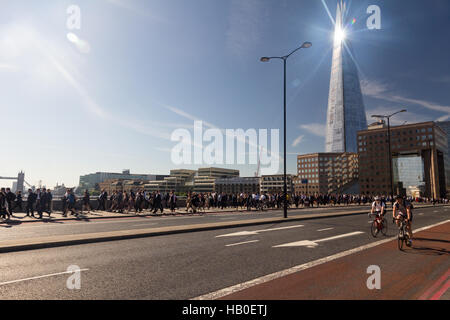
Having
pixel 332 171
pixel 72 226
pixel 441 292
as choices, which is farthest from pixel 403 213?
pixel 332 171

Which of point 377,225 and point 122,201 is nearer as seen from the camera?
point 377,225

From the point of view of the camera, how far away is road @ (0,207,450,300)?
465 centimetres

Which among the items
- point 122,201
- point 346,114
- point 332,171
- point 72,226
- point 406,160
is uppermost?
point 346,114

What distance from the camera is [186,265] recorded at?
636 centimetres

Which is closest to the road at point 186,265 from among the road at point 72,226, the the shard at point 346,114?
the road at point 72,226

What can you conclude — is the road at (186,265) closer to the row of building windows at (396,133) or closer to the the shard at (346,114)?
the row of building windows at (396,133)

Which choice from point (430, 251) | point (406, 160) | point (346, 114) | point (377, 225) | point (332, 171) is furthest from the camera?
point (346, 114)

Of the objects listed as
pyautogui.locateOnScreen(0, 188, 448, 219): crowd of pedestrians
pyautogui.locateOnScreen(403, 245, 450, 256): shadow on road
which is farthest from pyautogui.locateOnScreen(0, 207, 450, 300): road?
pyautogui.locateOnScreen(0, 188, 448, 219): crowd of pedestrians

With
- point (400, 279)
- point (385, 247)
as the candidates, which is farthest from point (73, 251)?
point (385, 247)

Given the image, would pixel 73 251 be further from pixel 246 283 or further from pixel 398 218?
pixel 398 218

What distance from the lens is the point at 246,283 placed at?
5.12 metres

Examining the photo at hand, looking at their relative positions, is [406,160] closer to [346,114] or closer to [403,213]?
[346,114]

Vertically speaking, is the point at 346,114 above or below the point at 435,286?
above
